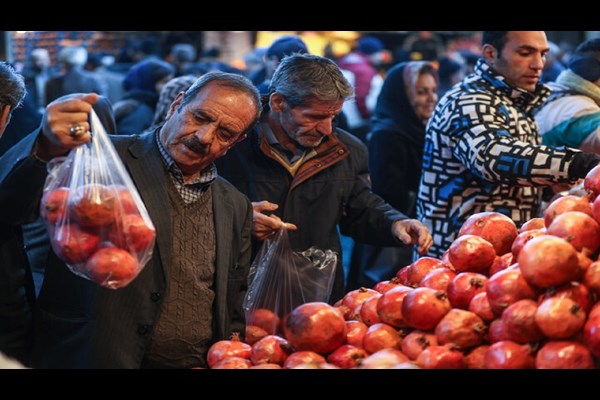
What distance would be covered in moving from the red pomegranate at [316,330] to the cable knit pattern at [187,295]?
1.23ft

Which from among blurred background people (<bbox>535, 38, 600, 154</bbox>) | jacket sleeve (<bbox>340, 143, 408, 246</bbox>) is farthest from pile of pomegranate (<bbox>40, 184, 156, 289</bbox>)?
blurred background people (<bbox>535, 38, 600, 154</bbox>)

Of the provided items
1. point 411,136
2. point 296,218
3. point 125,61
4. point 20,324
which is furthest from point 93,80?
point 20,324

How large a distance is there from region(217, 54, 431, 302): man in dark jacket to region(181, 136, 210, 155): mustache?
2.15ft

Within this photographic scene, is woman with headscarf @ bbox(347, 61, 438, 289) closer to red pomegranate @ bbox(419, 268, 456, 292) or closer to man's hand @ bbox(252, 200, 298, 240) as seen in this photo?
man's hand @ bbox(252, 200, 298, 240)

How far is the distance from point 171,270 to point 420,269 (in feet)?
2.71

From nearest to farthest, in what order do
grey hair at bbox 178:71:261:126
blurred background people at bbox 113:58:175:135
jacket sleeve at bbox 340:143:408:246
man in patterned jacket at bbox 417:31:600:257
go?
1. grey hair at bbox 178:71:261:126
2. jacket sleeve at bbox 340:143:408:246
3. man in patterned jacket at bbox 417:31:600:257
4. blurred background people at bbox 113:58:175:135

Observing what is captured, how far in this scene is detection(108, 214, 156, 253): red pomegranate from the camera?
86.6 inches

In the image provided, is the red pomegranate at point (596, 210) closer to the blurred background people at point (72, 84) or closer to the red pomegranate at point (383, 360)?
the red pomegranate at point (383, 360)

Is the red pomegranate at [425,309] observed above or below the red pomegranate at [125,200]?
below

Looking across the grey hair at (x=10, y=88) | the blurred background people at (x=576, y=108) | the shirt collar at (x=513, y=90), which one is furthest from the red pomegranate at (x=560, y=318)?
the blurred background people at (x=576, y=108)

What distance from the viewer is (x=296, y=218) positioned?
3658mm

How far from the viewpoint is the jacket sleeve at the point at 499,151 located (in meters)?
3.50

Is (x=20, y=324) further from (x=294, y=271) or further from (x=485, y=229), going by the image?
(x=485, y=229)
